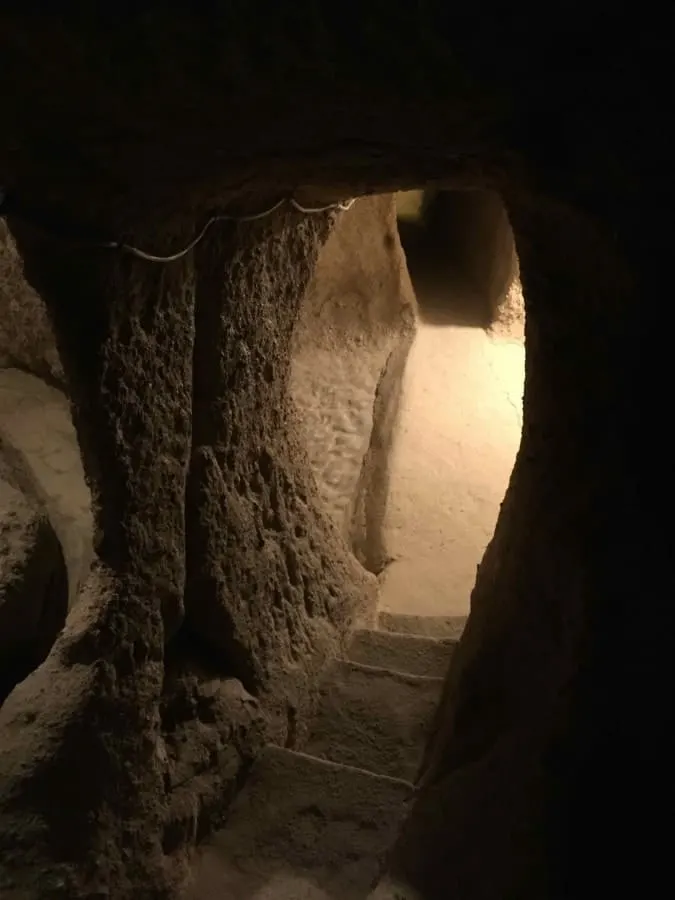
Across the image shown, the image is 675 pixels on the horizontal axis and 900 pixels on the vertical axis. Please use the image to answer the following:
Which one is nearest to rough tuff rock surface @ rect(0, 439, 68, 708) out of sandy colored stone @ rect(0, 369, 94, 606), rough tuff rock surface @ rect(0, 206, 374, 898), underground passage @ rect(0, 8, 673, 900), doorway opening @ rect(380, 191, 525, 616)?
underground passage @ rect(0, 8, 673, 900)

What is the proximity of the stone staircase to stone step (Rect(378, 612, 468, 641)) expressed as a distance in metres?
0.50

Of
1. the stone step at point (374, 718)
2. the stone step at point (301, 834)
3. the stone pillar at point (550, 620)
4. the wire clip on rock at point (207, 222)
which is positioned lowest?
the stone step at point (301, 834)

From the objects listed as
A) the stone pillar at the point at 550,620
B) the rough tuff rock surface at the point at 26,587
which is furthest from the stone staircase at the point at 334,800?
the rough tuff rock surface at the point at 26,587

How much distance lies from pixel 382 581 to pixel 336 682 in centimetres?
137

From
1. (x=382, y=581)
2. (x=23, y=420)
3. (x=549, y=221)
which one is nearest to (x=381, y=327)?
(x=382, y=581)

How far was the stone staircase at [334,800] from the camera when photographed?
1624mm

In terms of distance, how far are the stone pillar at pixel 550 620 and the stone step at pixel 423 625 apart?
1235 mm

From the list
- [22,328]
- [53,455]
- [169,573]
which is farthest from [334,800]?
[22,328]

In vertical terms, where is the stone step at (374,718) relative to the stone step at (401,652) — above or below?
below

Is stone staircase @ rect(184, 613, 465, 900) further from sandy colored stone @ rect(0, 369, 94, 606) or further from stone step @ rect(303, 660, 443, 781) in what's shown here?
sandy colored stone @ rect(0, 369, 94, 606)

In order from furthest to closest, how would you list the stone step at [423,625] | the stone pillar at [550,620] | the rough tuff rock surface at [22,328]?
the rough tuff rock surface at [22,328]
the stone step at [423,625]
the stone pillar at [550,620]

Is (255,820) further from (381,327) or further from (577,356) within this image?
(381,327)

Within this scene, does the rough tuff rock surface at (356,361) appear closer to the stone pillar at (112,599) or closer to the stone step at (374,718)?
the stone step at (374,718)

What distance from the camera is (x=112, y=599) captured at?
1.46 metres
